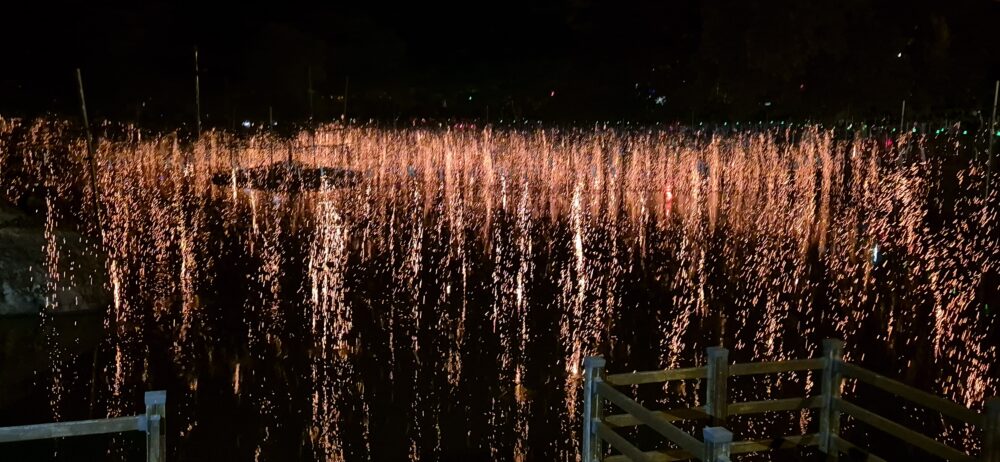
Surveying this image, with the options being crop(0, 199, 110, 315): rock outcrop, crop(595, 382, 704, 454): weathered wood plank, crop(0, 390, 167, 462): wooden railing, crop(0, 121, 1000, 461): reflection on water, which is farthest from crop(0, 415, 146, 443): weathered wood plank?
crop(0, 199, 110, 315): rock outcrop

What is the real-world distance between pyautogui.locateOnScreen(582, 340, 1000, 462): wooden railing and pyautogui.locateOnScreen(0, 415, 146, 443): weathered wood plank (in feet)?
9.07

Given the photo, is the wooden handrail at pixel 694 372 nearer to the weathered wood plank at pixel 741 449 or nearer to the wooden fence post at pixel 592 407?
the wooden fence post at pixel 592 407

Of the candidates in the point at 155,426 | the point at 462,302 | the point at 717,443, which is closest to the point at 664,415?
the point at 717,443

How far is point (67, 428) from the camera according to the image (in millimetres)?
5188

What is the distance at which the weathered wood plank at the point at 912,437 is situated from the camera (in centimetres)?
594

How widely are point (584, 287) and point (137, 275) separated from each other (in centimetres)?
656

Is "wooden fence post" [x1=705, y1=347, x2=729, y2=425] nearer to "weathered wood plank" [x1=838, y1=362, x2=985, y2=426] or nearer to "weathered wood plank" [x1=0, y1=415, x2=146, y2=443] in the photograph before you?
"weathered wood plank" [x1=838, y1=362, x2=985, y2=426]

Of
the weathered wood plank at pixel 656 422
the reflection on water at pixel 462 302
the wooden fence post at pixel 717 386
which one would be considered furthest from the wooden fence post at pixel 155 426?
the wooden fence post at pixel 717 386

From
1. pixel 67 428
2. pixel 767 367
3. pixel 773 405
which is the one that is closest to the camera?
pixel 67 428

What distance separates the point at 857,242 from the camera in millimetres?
19109

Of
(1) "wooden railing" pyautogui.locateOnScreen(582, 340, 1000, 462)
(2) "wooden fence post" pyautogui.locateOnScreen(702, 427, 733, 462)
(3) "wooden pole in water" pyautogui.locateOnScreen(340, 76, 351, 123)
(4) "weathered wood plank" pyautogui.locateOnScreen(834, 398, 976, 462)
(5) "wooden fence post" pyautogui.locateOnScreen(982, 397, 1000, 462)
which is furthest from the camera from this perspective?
(3) "wooden pole in water" pyautogui.locateOnScreen(340, 76, 351, 123)

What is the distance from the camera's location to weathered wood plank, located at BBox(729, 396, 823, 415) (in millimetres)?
6848

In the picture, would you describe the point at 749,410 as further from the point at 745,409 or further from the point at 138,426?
the point at 138,426

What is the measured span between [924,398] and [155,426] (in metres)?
4.29
